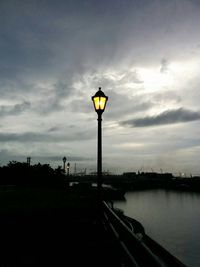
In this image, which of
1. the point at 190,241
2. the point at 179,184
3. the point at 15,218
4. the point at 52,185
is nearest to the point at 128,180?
the point at 179,184

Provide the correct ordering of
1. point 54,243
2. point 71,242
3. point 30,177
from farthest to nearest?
point 30,177 → point 71,242 → point 54,243

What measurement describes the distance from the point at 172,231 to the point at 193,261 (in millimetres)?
17237

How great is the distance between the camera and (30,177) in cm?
6062

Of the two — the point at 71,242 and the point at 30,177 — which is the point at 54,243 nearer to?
the point at 71,242

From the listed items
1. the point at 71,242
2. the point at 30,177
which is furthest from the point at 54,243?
the point at 30,177

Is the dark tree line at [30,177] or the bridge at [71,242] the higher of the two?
the dark tree line at [30,177]

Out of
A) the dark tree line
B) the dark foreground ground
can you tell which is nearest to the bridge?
the dark foreground ground

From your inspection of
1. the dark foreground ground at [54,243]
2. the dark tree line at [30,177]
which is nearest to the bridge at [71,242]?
the dark foreground ground at [54,243]

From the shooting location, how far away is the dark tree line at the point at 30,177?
5984cm

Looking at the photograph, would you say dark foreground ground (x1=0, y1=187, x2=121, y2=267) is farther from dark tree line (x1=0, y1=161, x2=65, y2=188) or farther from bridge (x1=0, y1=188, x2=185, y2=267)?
dark tree line (x1=0, y1=161, x2=65, y2=188)

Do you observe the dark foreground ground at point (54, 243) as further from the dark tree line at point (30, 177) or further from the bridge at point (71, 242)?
the dark tree line at point (30, 177)

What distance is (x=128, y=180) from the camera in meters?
161

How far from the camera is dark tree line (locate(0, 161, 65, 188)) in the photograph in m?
59.8

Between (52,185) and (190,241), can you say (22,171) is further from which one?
(190,241)
